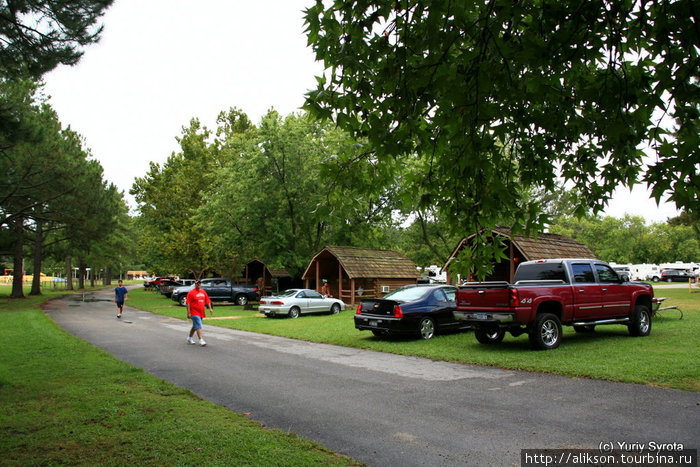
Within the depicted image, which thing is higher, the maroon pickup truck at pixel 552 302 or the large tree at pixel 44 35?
the large tree at pixel 44 35

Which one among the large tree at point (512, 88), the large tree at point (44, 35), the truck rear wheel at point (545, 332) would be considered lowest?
the truck rear wheel at point (545, 332)

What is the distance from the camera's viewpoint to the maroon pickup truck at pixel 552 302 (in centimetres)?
1141

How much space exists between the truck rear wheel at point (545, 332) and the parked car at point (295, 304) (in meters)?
14.9

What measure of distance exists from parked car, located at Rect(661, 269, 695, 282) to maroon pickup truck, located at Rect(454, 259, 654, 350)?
56.0 metres

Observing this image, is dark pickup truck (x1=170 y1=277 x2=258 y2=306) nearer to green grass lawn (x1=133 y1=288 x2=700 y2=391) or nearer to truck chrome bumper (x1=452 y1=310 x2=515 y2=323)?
green grass lawn (x1=133 y1=288 x2=700 y2=391)

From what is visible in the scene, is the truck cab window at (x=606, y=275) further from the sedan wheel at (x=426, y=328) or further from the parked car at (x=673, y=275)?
the parked car at (x=673, y=275)

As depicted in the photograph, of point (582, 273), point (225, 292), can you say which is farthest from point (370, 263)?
point (582, 273)

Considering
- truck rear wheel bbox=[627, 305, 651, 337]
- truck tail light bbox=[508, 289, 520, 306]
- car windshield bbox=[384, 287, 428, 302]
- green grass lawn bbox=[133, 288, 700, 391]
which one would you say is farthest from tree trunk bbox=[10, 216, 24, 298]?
truck rear wheel bbox=[627, 305, 651, 337]

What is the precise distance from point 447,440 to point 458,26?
4.26 meters

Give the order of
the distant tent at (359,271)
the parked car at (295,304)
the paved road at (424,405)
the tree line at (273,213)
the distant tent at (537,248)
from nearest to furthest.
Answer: the paved road at (424,405)
the distant tent at (537,248)
the parked car at (295,304)
the distant tent at (359,271)
the tree line at (273,213)

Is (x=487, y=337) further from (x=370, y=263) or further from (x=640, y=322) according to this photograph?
(x=370, y=263)

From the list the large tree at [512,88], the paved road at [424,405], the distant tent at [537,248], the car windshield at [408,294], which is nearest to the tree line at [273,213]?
the distant tent at [537,248]

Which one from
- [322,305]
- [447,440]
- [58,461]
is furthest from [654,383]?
[322,305]

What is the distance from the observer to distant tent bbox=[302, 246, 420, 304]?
2894 cm
